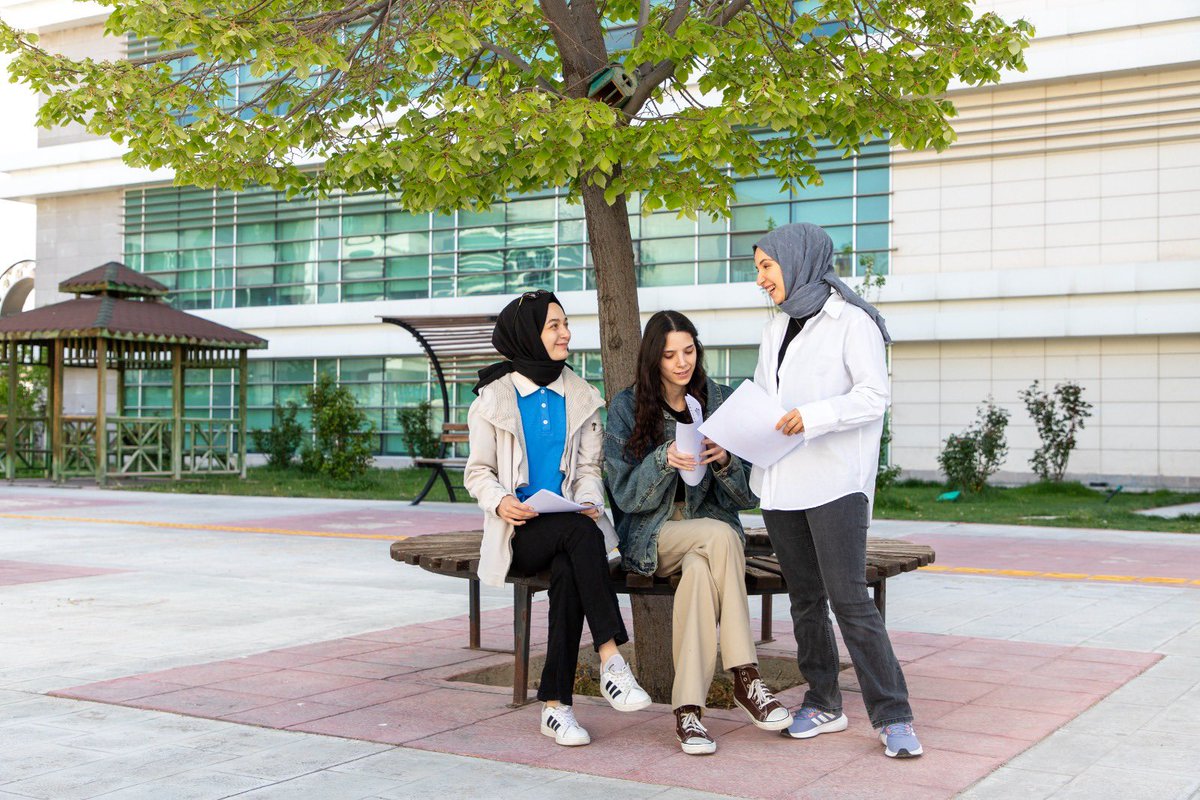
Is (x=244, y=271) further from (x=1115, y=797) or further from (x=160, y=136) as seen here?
(x=1115, y=797)

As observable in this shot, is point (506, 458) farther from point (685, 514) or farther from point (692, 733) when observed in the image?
point (692, 733)

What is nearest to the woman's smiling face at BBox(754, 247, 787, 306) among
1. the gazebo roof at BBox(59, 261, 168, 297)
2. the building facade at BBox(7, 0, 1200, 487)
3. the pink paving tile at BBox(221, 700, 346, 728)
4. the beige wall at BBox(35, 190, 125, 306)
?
the pink paving tile at BBox(221, 700, 346, 728)

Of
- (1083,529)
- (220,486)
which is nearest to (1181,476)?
(1083,529)

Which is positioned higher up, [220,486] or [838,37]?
[838,37]

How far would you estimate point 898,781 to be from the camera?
407 cm

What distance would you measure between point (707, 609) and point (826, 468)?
2.21ft

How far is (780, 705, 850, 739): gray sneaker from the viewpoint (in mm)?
4660

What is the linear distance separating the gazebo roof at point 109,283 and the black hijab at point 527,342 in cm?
1737

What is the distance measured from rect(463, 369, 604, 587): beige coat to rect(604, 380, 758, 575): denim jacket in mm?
101

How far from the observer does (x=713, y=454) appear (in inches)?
191

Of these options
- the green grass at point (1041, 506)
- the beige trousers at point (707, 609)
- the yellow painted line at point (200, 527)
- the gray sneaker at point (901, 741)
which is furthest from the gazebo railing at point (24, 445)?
the gray sneaker at point (901, 741)

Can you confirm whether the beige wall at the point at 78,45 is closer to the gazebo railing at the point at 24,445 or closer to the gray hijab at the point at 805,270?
the gazebo railing at the point at 24,445

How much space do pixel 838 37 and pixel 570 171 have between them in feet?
5.77

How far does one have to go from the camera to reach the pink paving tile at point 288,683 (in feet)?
17.7
